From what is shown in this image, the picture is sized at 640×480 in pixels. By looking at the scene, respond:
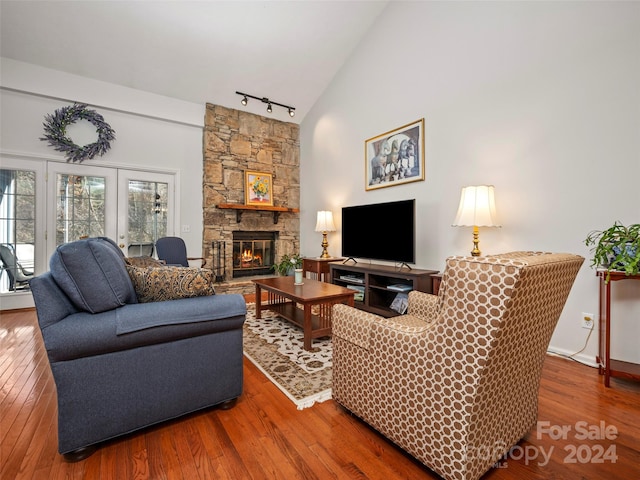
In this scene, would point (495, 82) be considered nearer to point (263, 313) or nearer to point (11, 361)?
point (263, 313)

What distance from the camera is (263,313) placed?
145 inches

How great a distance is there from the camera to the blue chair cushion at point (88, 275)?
135 cm

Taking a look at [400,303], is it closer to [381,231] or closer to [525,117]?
[381,231]

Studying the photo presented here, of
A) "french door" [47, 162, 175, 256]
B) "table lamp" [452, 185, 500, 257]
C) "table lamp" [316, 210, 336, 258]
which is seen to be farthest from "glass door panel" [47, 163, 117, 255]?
"table lamp" [452, 185, 500, 257]

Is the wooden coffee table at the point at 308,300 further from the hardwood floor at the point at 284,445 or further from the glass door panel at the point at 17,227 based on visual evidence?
the glass door panel at the point at 17,227

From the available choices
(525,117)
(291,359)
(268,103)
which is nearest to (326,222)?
(268,103)

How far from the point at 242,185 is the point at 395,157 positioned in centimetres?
275

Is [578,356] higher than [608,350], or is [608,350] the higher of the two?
[608,350]

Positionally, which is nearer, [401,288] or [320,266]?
[401,288]

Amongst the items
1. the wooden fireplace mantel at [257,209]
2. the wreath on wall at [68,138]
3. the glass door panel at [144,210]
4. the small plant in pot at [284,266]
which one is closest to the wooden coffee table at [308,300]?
the small plant in pot at [284,266]

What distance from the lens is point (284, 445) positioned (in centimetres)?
140

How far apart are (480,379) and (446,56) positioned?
352cm

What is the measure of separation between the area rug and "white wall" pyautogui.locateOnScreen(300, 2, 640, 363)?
1817 millimetres

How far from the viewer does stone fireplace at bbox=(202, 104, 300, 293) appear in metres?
4.99
